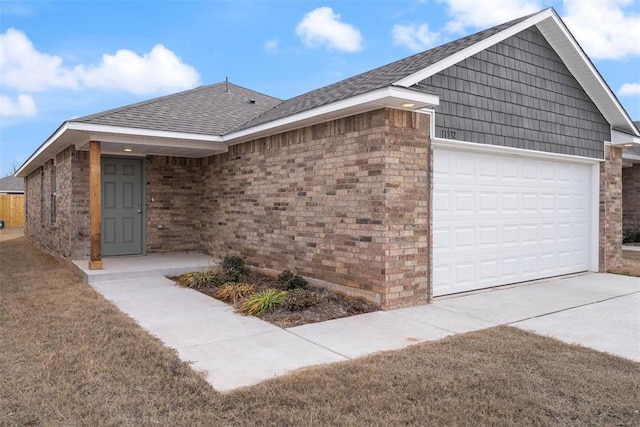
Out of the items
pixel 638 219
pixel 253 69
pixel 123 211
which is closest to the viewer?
pixel 123 211

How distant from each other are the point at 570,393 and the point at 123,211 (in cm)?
982

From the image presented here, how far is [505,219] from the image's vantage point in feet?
26.3

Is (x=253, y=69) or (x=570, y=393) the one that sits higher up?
(x=253, y=69)

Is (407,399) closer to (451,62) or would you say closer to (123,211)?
(451,62)

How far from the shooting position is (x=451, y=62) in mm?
6781

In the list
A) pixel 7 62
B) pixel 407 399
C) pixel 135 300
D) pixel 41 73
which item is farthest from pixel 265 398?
pixel 41 73

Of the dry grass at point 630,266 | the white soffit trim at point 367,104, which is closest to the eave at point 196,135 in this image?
the white soffit trim at point 367,104

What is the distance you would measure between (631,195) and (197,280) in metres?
16.3

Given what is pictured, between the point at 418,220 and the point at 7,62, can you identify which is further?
Answer: the point at 7,62

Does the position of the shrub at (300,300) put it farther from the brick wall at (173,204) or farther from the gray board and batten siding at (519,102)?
the brick wall at (173,204)

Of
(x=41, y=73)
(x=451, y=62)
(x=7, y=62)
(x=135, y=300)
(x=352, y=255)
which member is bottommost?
(x=135, y=300)

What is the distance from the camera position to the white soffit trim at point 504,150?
6926 millimetres

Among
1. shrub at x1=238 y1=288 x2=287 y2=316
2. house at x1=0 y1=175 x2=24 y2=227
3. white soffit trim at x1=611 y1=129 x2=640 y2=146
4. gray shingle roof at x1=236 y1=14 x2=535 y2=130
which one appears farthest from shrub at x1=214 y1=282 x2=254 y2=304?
house at x1=0 y1=175 x2=24 y2=227

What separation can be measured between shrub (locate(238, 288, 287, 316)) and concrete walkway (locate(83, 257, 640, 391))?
200mm
